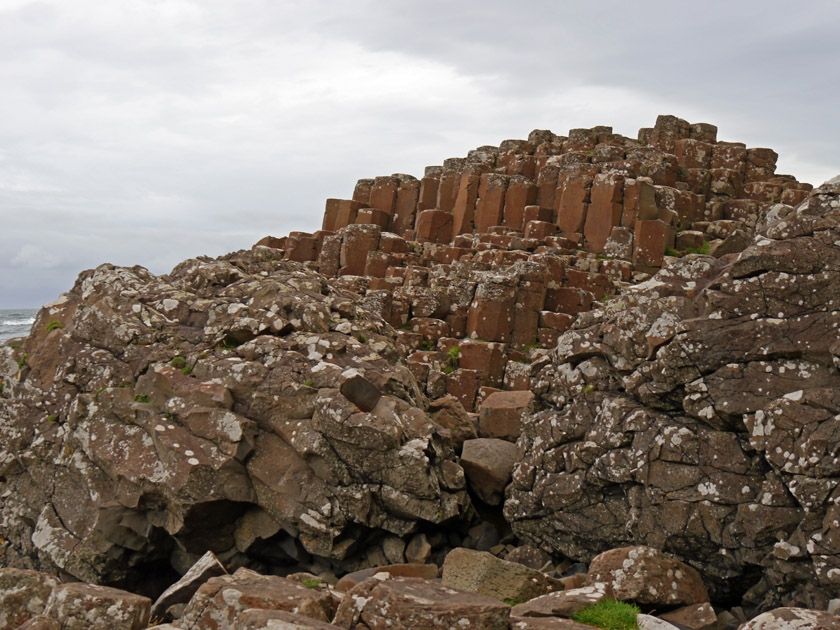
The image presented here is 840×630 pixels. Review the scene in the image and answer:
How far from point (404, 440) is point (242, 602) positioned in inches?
173

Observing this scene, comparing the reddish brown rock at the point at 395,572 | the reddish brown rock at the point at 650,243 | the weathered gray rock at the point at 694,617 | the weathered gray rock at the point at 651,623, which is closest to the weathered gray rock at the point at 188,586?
the reddish brown rock at the point at 395,572

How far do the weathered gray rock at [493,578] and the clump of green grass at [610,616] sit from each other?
141 cm

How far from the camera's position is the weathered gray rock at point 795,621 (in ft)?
25.4

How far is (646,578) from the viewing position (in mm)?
9891

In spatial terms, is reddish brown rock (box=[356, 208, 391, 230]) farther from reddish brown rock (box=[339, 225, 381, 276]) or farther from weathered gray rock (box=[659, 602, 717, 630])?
weathered gray rock (box=[659, 602, 717, 630])

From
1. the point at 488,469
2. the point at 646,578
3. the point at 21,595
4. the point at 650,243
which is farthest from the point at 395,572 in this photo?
the point at 650,243

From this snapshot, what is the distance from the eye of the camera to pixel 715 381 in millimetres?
11023

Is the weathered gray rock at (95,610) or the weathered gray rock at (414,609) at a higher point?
the weathered gray rock at (414,609)

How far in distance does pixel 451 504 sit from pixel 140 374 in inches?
217

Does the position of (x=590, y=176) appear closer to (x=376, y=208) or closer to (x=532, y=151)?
(x=532, y=151)

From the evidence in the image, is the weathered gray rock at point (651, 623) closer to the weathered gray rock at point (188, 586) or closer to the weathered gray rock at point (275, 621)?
the weathered gray rock at point (275, 621)

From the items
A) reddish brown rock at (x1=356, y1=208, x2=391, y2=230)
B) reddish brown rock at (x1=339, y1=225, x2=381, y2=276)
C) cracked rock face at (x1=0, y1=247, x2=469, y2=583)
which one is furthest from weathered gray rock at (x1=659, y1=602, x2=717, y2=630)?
reddish brown rock at (x1=356, y1=208, x2=391, y2=230)

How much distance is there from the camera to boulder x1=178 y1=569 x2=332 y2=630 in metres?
8.68

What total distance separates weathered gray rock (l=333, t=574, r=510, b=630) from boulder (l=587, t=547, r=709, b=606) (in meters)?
2.11
